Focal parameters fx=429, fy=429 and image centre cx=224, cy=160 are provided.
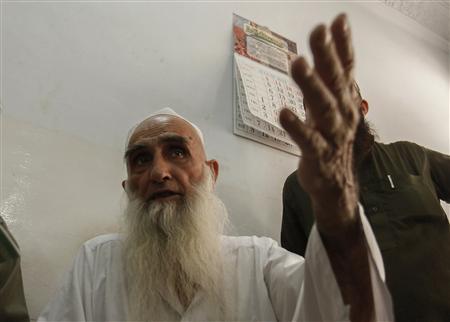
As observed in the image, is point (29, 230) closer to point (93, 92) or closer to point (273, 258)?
point (93, 92)

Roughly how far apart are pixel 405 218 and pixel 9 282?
1.06m

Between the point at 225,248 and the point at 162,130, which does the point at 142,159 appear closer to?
the point at 162,130

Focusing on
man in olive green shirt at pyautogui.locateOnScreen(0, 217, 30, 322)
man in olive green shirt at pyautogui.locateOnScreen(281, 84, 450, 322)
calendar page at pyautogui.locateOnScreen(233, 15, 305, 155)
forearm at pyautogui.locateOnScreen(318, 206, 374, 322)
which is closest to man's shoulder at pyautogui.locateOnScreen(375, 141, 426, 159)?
man in olive green shirt at pyautogui.locateOnScreen(281, 84, 450, 322)

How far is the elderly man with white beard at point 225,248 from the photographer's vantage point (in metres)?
0.58

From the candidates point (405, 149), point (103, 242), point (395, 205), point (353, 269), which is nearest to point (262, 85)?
point (405, 149)

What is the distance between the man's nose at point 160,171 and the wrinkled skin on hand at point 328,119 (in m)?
0.56

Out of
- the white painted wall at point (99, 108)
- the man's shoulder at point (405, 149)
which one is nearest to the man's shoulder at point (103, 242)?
the white painted wall at point (99, 108)

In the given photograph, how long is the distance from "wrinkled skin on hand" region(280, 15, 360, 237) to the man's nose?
56 cm

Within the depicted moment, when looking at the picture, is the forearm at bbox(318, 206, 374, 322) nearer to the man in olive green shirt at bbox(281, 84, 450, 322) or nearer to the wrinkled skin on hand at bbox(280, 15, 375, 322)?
the wrinkled skin on hand at bbox(280, 15, 375, 322)

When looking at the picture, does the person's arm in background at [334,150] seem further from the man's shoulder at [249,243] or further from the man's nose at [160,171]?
the man's nose at [160,171]

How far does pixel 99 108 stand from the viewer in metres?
1.41

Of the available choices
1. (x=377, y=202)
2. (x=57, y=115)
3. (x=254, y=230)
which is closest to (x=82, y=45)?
(x=57, y=115)

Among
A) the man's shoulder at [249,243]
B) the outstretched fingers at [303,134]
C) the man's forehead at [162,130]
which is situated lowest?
the man's shoulder at [249,243]

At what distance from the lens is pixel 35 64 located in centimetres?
135
